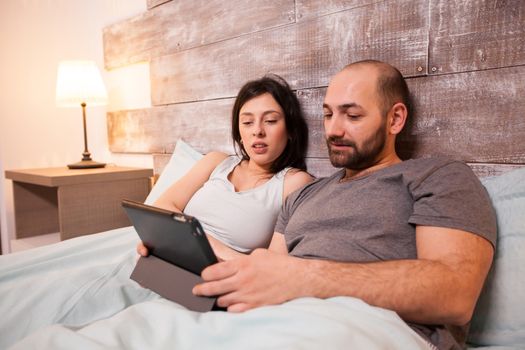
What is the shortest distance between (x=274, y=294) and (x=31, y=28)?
8.06ft

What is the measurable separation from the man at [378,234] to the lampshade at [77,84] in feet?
4.88

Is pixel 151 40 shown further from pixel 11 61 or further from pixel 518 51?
pixel 518 51

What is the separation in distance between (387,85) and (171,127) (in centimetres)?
123

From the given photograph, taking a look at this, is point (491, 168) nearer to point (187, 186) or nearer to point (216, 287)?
point (216, 287)

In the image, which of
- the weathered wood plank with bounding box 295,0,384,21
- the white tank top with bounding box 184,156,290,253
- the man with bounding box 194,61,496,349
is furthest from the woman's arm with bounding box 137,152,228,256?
the weathered wood plank with bounding box 295,0,384,21

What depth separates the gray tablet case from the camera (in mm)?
733

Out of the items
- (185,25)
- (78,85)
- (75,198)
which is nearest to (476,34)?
(185,25)

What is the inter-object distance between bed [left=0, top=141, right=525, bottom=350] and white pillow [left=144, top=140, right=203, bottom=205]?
369mm

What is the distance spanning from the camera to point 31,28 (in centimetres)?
246

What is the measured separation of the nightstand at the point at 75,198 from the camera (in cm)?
190

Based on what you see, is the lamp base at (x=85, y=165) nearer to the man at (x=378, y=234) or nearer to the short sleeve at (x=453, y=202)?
the man at (x=378, y=234)

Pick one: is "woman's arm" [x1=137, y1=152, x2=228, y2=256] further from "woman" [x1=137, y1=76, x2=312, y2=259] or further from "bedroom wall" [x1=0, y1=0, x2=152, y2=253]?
"bedroom wall" [x1=0, y1=0, x2=152, y2=253]

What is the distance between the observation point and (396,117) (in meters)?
1.02

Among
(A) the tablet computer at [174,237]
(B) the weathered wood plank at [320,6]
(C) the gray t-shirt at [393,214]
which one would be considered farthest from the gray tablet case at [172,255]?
(B) the weathered wood plank at [320,6]
